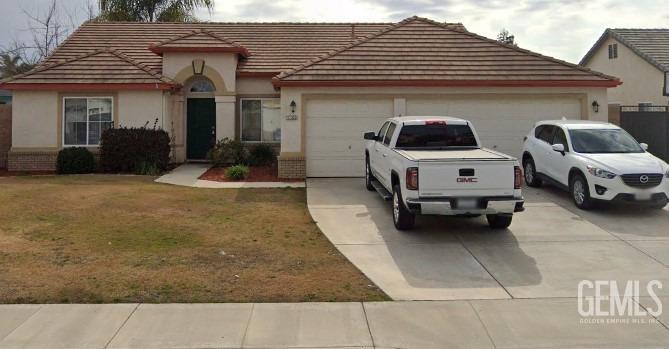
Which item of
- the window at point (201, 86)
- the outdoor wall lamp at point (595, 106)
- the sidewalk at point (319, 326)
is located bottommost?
the sidewalk at point (319, 326)

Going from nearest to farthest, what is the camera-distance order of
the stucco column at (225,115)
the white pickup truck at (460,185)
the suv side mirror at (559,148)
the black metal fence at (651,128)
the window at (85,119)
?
1. the white pickup truck at (460,185)
2. the suv side mirror at (559,148)
3. the window at (85,119)
4. the black metal fence at (651,128)
5. the stucco column at (225,115)

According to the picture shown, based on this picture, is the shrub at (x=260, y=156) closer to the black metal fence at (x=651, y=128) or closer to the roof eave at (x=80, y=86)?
the roof eave at (x=80, y=86)

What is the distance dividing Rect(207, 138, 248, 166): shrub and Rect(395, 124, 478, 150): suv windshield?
8.14 meters

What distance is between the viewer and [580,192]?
11477mm

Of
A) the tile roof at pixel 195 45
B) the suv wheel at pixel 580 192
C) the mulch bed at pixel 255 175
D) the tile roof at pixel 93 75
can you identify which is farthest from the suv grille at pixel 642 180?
the tile roof at pixel 93 75

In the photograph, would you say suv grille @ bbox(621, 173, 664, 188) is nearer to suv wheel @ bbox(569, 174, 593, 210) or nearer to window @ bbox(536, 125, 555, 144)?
suv wheel @ bbox(569, 174, 593, 210)

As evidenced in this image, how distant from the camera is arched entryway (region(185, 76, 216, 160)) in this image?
64.4 feet

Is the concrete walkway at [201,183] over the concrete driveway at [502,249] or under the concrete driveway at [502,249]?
over

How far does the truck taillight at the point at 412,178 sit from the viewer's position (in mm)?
8766

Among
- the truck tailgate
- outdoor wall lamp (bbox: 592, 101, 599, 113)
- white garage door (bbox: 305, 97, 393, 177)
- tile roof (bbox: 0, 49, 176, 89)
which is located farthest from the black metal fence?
tile roof (bbox: 0, 49, 176, 89)

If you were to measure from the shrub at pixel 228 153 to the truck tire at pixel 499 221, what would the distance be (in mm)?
Answer: 9712

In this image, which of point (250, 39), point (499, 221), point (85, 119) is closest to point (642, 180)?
point (499, 221)

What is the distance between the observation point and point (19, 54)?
31859 mm

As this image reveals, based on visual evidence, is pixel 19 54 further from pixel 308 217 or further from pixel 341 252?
pixel 341 252
